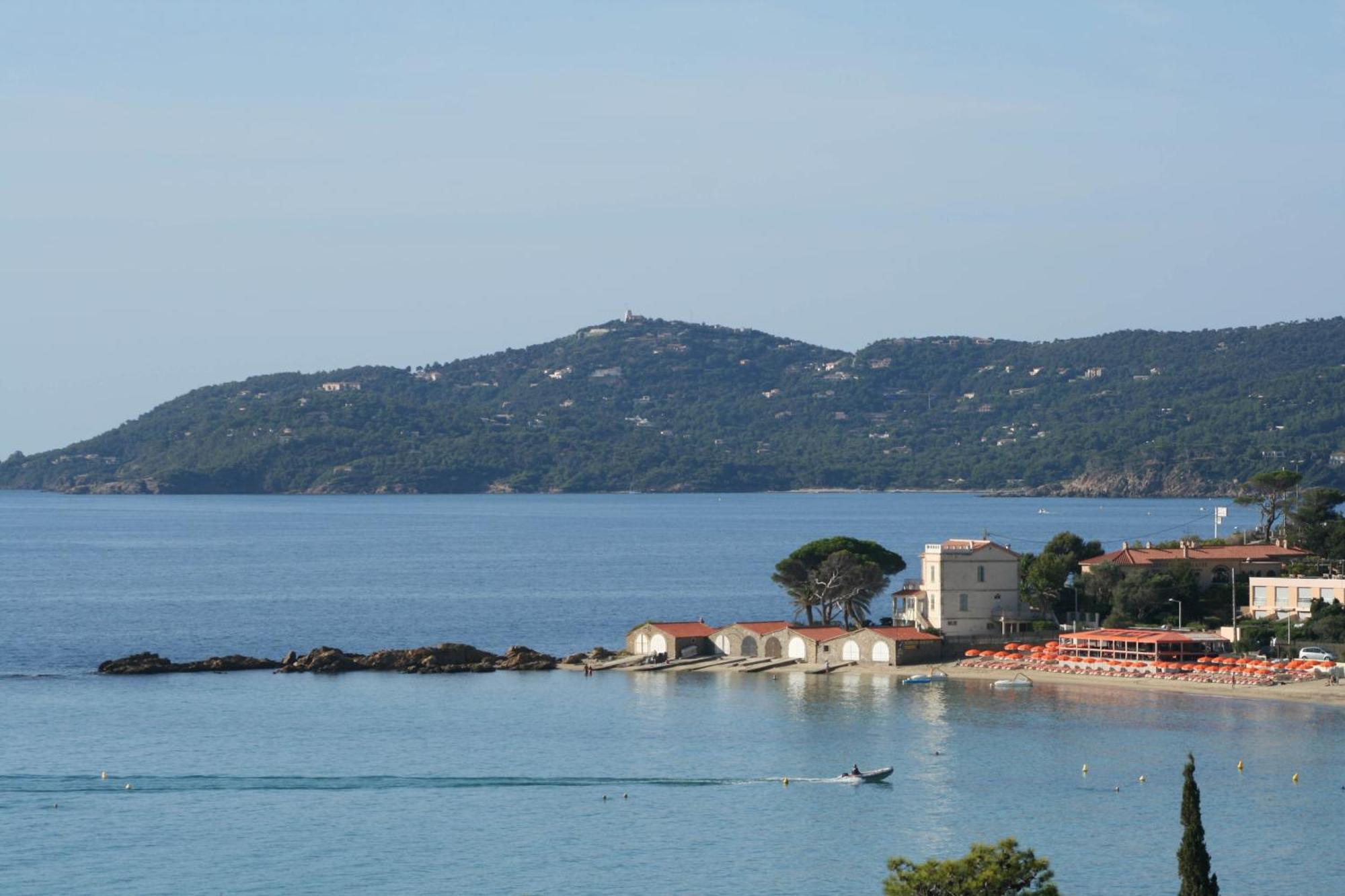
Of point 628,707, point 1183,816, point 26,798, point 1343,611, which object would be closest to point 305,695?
point 628,707

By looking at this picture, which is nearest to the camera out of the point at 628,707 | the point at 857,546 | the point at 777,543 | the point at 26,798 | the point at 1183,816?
the point at 1183,816

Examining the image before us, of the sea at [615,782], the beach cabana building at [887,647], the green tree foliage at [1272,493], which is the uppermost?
the green tree foliage at [1272,493]

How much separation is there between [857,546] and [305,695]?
27.6 m

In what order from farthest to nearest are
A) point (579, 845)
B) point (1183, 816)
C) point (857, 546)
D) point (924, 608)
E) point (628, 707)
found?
1. point (857, 546)
2. point (924, 608)
3. point (628, 707)
4. point (579, 845)
5. point (1183, 816)

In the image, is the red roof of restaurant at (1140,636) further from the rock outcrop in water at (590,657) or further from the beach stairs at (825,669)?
the rock outcrop in water at (590,657)

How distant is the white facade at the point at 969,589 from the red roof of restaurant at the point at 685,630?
9459 millimetres

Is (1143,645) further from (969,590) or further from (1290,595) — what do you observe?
(1290,595)

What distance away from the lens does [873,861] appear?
45062 millimetres

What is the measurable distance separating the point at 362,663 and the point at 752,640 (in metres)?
17.2

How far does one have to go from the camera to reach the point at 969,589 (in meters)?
81.1

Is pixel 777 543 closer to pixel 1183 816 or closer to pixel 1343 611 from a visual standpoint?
pixel 1343 611

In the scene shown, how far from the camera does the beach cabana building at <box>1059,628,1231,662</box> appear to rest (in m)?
75.6

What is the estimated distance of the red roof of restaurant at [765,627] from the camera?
82062mm

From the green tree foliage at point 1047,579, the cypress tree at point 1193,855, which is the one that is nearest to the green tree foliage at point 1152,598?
the green tree foliage at point 1047,579
